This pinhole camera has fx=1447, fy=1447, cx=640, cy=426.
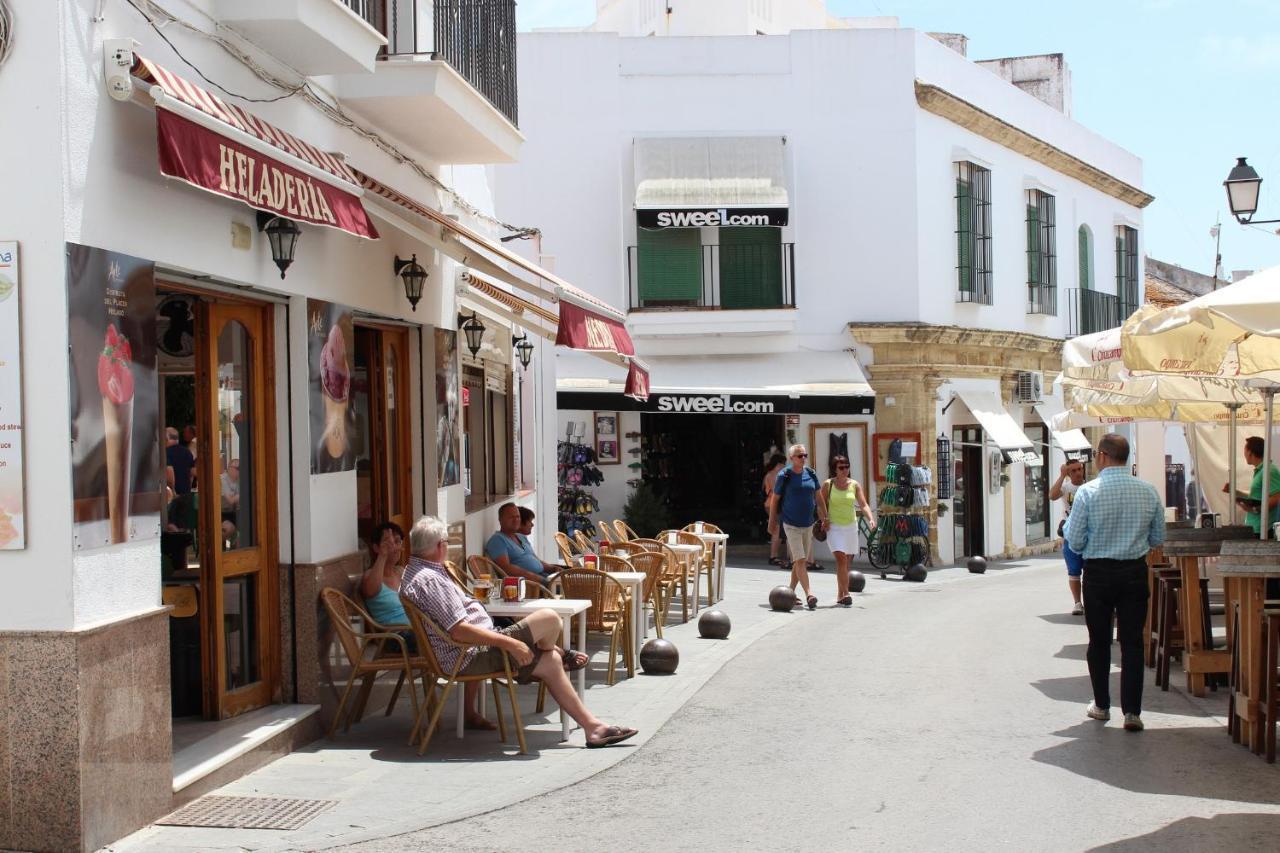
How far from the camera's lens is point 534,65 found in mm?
24453

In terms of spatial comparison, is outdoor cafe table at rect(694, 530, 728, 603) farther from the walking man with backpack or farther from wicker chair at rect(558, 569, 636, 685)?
wicker chair at rect(558, 569, 636, 685)

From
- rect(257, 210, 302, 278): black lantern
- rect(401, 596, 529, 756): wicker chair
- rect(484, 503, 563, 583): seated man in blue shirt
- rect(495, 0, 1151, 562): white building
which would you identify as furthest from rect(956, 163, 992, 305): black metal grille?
rect(257, 210, 302, 278): black lantern

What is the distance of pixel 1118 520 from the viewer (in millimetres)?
8867

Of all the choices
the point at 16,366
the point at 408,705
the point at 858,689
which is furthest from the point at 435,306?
the point at 16,366

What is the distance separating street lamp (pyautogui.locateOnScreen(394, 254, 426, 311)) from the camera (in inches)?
433

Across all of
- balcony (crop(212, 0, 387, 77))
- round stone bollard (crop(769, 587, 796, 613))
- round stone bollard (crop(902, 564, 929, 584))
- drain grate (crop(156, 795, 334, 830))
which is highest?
balcony (crop(212, 0, 387, 77))

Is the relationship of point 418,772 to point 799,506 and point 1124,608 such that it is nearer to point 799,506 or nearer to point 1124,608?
point 1124,608

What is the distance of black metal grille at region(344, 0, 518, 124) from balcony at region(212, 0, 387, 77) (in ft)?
2.11

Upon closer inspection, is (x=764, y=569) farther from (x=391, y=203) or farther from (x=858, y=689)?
(x=391, y=203)

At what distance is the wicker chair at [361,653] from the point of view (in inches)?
344

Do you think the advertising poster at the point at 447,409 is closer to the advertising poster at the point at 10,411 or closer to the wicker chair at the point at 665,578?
the wicker chair at the point at 665,578

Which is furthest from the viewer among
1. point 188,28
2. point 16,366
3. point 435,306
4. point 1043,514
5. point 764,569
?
point 1043,514

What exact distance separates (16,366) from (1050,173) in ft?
88.2

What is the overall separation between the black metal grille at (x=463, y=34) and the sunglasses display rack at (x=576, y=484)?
9438mm
